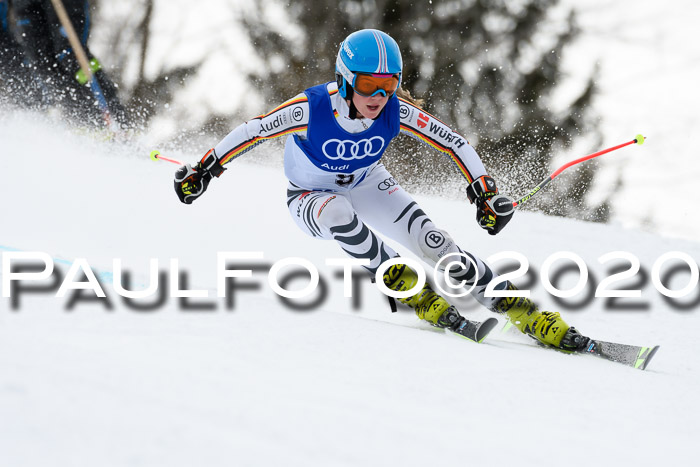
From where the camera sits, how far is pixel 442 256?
9.89ft

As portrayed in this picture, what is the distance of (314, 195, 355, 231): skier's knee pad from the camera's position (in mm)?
2914

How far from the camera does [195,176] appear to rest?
3029 millimetres

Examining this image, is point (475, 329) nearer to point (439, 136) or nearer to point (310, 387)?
point (439, 136)

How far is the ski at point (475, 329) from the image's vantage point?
9.39 ft

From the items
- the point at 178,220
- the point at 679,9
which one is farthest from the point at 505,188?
the point at 679,9

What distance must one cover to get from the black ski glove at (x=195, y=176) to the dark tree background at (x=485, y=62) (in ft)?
31.7

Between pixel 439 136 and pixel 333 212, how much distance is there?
63cm

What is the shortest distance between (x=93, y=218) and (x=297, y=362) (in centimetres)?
355

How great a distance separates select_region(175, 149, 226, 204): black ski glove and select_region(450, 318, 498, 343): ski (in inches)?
48.5

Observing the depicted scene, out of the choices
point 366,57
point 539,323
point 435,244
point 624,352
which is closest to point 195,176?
point 366,57

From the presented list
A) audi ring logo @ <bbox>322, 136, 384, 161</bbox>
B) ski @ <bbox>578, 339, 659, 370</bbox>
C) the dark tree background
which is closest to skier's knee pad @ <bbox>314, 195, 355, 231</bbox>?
audi ring logo @ <bbox>322, 136, 384, 161</bbox>

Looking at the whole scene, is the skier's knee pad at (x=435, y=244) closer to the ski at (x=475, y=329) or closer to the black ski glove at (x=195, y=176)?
the ski at (x=475, y=329)

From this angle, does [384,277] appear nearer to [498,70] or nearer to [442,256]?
[442,256]

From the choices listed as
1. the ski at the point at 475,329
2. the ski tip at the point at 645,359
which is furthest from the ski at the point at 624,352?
the ski at the point at 475,329
